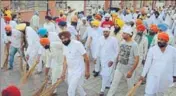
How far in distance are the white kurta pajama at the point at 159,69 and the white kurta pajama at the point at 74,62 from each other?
130 centimetres

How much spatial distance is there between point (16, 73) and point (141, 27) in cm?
398

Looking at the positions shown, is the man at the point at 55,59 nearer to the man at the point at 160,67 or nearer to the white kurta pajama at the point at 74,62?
the white kurta pajama at the point at 74,62

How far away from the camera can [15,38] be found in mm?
10617

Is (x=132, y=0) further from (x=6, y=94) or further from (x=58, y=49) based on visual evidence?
(x=6, y=94)

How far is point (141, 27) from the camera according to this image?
31.8ft

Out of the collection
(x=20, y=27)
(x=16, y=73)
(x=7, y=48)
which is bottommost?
(x=16, y=73)

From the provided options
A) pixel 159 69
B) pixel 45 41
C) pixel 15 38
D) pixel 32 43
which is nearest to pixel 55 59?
pixel 45 41

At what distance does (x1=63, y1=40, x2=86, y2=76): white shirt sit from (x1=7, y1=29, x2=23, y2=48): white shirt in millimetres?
3562

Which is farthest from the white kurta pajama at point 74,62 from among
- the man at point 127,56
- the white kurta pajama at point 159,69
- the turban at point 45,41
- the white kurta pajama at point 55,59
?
the turban at point 45,41

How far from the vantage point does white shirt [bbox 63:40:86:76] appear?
7281 mm

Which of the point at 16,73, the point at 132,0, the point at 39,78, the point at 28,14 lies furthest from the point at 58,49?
the point at 132,0

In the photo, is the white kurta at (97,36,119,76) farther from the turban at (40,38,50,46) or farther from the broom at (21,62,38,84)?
the broom at (21,62,38,84)

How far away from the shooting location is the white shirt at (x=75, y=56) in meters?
7.28

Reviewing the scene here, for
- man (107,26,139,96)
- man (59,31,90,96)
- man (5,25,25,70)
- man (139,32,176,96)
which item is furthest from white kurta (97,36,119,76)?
man (5,25,25,70)
